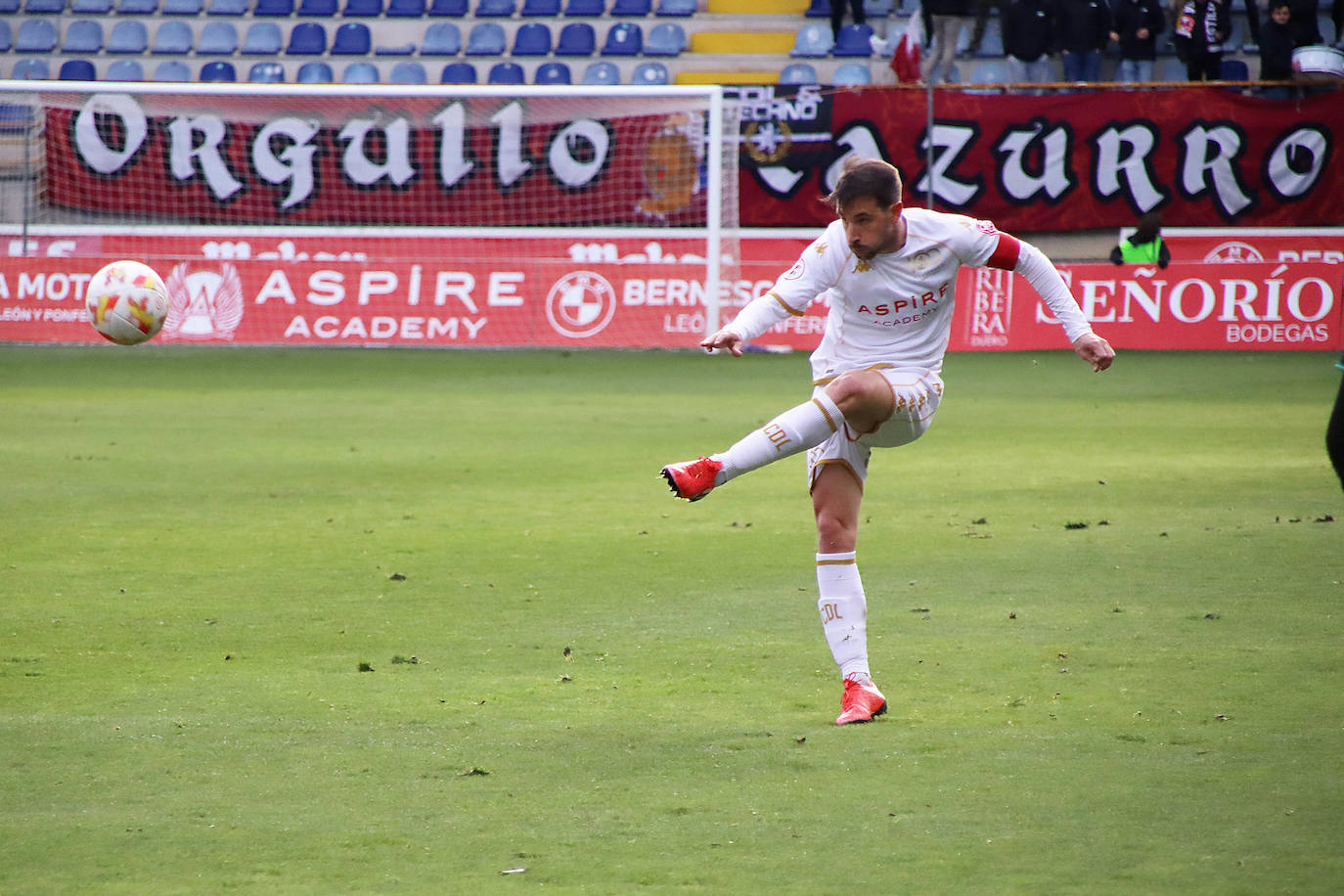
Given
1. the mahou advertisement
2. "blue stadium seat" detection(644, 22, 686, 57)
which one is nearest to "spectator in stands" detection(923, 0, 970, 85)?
"blue stadium seat" detection(644, 22, 686, 57)

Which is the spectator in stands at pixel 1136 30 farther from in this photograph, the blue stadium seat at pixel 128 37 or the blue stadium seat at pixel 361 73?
the blue stadium seat at pixel 128 37

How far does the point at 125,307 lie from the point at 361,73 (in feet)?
54.4

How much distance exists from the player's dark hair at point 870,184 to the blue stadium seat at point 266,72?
914 inches

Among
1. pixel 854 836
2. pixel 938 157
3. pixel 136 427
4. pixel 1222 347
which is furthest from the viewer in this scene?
pixel 938 157

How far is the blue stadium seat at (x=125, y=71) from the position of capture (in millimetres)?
26781

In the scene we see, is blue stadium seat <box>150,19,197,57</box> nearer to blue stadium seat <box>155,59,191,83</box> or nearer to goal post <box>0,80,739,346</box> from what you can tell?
blue stadium seat <box>155,59,191,83</box>

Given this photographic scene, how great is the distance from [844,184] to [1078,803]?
197 centimetres

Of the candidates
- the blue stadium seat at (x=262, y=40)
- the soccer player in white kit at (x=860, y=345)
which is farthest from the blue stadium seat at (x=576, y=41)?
the soccer player in white kit at (x=860, y=345)

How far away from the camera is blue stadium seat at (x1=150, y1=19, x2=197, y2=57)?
89.5 feet

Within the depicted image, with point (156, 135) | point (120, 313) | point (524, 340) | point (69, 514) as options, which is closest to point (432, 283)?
point (524, 340)

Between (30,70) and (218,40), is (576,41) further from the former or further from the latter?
(30,70)

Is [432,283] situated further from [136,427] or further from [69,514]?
[69,514]

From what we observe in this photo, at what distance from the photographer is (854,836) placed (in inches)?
154

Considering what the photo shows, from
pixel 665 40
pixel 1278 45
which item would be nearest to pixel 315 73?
pixel 665 40
